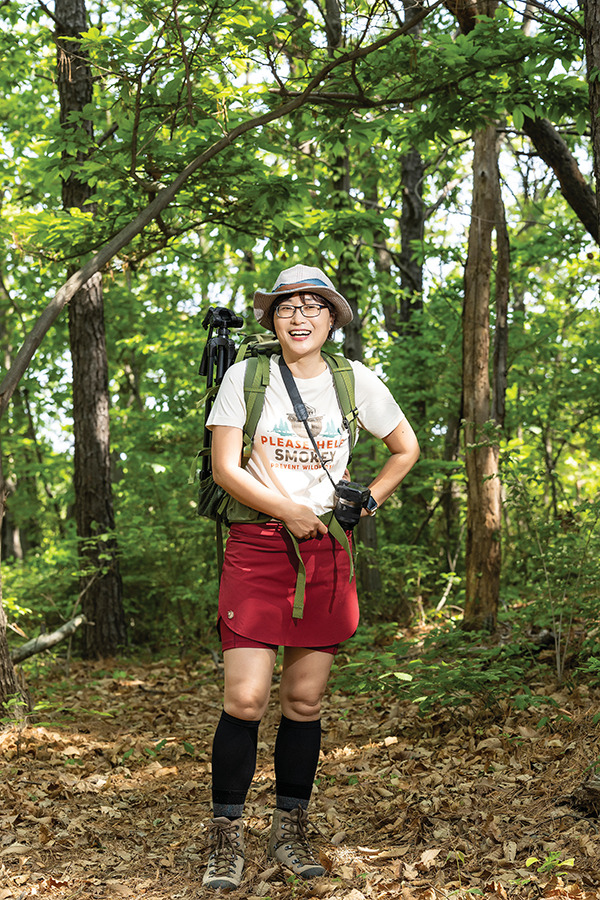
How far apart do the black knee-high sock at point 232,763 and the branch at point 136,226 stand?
2403mm

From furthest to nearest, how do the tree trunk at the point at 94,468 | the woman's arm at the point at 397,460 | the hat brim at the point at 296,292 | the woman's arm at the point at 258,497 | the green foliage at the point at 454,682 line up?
1. the tree trunk at the point at 94,468
2. the green foliage at the point at 454,682
3. the woman's arm at the point at 397,460
4. the hat brim at the point at 296,292
5. the woman's arm at the point at 258,497

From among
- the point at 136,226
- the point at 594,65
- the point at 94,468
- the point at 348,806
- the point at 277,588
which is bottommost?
the point at 348,806

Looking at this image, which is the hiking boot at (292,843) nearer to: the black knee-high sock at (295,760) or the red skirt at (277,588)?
the black knee-high sock at (295,760)

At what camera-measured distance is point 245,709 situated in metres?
2.98

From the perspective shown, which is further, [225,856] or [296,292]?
[296,292]

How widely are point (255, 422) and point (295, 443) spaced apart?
17 centimetres

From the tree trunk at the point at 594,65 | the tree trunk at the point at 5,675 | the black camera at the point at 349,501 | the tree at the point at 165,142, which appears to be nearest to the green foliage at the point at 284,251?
the tree at the point at 165,142

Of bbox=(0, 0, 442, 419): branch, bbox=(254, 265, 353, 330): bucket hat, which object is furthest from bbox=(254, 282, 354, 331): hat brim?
bbox=(0, 0, 442, 419): branch

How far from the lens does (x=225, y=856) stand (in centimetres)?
298

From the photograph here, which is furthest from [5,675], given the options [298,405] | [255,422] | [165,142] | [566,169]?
[566,169]

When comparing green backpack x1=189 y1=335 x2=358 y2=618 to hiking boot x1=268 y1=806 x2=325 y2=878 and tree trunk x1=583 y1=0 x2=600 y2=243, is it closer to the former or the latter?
hiking boot x1=268 y1=806 x2=325 y2=878

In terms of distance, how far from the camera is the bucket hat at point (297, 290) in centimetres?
312

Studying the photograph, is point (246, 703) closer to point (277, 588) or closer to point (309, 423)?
point (277, 588)

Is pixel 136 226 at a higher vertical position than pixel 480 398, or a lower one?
higher
